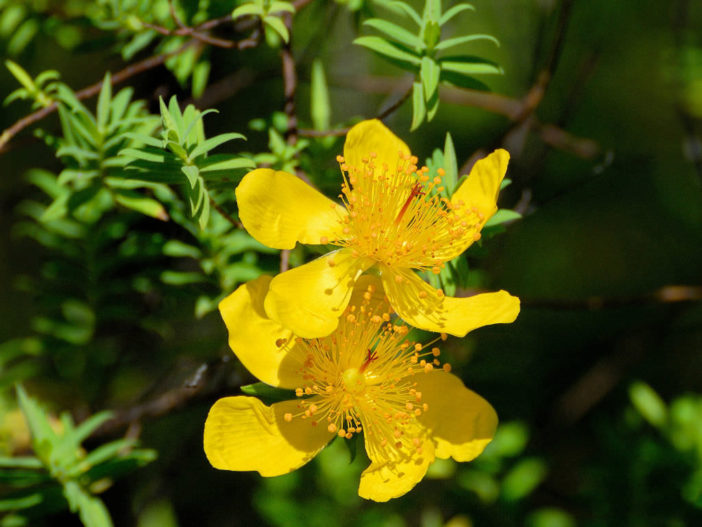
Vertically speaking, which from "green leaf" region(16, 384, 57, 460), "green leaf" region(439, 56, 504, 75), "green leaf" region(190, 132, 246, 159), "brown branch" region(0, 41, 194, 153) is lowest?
"green leaf" region(16, 384, 57, 460)

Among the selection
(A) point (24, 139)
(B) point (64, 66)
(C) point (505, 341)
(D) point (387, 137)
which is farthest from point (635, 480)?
(B) point (64, 66)

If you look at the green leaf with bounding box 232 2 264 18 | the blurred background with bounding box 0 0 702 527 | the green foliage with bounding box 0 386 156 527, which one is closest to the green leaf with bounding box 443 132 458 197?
the blurred background with bounding box 0 0 702 527

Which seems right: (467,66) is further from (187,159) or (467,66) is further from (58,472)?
(58,472)

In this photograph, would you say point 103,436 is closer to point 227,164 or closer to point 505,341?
point 227,164

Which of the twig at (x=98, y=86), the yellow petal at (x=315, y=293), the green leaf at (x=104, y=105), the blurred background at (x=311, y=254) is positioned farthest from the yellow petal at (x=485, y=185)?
the green leaf at (x=104, y=105)

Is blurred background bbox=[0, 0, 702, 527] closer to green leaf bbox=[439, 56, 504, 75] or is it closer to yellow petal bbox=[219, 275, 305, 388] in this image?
green leaf bbox=[439, 56, 504, 75]

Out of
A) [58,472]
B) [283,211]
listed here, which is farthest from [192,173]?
[58,472]
